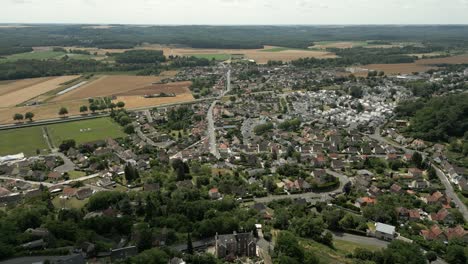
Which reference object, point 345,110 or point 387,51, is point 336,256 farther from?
point 387,51

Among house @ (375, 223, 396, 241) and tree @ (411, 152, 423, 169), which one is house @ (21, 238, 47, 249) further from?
tree @ (411, 152, 423, 169)

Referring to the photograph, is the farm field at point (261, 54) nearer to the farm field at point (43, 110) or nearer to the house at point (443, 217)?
the farm field at point (43, 110)

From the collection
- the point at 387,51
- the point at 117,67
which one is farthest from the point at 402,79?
the point at 117,67

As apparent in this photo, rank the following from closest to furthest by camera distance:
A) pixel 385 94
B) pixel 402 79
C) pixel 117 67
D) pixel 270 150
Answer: pixel 270 150
pixel 385 94
pixel 402 79
pixel 117 67

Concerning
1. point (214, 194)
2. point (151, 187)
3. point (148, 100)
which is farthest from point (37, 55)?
point (214, 194)

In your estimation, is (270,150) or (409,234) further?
(270,150)

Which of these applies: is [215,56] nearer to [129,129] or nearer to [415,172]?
[129,129]
